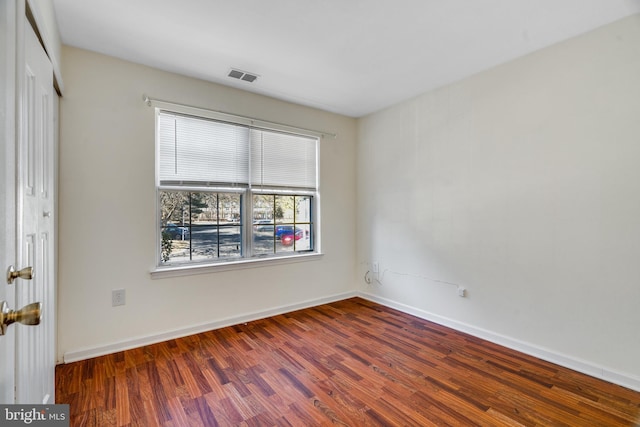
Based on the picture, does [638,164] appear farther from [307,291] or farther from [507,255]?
[307,291]

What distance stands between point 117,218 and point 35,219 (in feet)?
4.45

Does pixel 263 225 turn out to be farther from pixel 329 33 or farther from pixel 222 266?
pixel 329 33

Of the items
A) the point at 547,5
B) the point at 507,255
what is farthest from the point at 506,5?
the point at 507,255

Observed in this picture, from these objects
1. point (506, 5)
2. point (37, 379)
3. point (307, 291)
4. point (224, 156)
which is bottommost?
point (307, 291)

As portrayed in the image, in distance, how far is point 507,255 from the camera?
263 cm

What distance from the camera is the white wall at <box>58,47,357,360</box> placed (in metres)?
2.34

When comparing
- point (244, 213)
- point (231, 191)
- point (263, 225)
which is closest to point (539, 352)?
point (263, 225)

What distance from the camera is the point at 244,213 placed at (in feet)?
10.7

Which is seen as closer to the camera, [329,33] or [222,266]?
[329,33]

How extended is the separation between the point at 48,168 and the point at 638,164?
3638mm

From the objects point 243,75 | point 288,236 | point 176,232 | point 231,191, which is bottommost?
point 288,236

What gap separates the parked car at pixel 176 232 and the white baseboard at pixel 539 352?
8.37 ft

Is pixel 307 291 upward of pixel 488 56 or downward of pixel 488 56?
downward

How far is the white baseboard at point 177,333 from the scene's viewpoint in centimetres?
237
